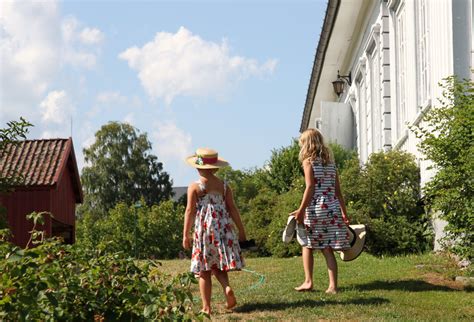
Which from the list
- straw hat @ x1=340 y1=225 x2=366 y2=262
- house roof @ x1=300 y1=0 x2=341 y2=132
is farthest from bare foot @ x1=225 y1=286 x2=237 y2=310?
house roof @ x1=300 y1=0 x2=341 y2=132

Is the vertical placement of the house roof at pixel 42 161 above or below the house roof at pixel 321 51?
below

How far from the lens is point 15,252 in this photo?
5051 mm

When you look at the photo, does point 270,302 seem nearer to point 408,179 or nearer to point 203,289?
point 203,289

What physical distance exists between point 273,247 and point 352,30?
32.4ft

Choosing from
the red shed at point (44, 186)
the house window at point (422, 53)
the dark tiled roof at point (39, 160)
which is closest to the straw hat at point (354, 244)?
the house window at point (422, 53)

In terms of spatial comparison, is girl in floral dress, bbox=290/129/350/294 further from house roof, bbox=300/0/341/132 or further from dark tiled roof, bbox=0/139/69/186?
dark tiled roof, bbox=0/139/69/186

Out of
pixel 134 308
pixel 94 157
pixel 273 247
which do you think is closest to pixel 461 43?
pixel 273 247

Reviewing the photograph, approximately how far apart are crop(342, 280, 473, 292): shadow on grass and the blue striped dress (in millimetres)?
573

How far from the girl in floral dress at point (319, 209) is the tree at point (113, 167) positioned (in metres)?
58.6

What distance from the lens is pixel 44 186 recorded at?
1145 inches

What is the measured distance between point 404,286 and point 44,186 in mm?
20554

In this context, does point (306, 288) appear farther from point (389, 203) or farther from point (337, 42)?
point (337, 42)

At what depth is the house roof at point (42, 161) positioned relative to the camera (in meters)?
29.2

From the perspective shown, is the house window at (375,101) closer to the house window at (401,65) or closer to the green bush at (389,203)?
the house window at (401,65)
